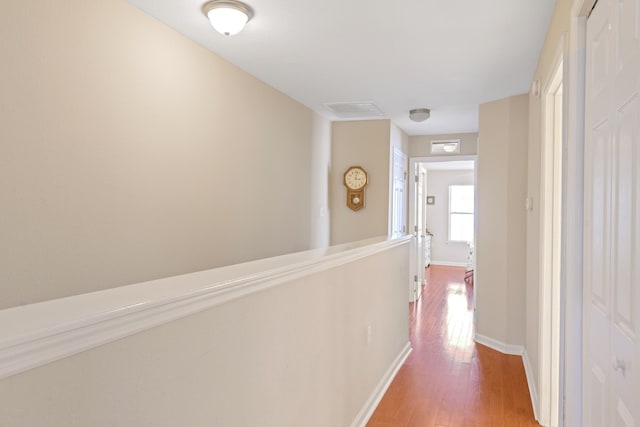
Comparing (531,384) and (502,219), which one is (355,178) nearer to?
(502,219)

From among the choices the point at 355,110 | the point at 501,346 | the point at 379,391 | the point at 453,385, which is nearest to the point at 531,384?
the point at 453,385

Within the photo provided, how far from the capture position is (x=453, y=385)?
10.4ft

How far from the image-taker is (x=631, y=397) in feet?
3.54

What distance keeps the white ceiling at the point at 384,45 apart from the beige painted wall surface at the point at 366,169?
102 cm

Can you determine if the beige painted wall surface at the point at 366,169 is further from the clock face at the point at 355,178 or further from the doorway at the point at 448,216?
the doorway at the point at 448,216

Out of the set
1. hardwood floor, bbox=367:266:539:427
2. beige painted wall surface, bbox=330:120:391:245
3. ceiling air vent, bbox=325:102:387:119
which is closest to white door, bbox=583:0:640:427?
hardwood floor, bbox=367:266:539:427

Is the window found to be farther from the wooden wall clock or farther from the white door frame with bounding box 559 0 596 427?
the white door frame with bounding box 559 0 596 427

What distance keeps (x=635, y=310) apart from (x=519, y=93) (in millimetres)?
3280

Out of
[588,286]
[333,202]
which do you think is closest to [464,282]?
[333,202]

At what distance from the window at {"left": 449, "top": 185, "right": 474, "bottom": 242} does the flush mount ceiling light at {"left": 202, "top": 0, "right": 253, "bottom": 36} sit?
324 inches

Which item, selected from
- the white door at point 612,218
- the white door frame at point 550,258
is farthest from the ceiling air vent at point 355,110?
the white door at point 612,218

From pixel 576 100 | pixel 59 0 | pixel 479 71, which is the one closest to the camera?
pixel 576 100

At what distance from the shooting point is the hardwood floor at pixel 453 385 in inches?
106

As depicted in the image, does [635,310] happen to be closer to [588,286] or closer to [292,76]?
[588,286]
